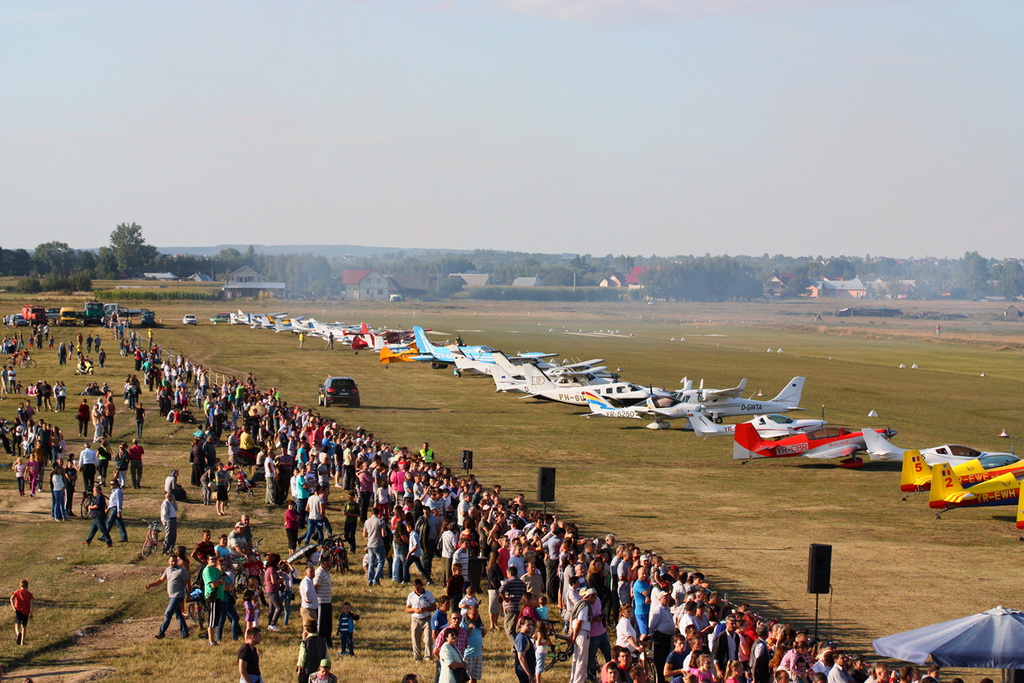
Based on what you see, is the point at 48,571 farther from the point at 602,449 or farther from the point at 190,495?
the point at 602,449

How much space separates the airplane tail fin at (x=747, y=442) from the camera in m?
29.1

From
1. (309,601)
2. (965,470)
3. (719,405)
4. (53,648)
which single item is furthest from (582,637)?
(719,405)

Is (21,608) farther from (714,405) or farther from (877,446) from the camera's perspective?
(714,405)

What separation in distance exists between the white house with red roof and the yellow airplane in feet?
548

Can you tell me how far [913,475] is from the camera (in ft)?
80.3

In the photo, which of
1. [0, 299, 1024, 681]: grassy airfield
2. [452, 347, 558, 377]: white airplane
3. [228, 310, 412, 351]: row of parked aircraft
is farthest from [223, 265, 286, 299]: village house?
[452, 347, 558, 377]: white airplane

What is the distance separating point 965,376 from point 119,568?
178 ft

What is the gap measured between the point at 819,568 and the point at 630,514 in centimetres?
872

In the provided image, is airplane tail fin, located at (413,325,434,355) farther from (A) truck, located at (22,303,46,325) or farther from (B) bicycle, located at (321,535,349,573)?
(B) bicycle, located at (321,535,349,573)

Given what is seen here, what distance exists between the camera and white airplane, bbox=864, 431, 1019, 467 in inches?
989

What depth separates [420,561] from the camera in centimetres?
1627

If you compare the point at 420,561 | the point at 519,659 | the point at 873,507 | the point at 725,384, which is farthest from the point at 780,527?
the point at 725,384

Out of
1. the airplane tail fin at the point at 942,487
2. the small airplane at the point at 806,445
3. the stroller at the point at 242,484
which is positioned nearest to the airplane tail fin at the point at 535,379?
the small airplane at the point at 806,445

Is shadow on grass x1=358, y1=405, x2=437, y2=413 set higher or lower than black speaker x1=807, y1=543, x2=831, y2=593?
lower
